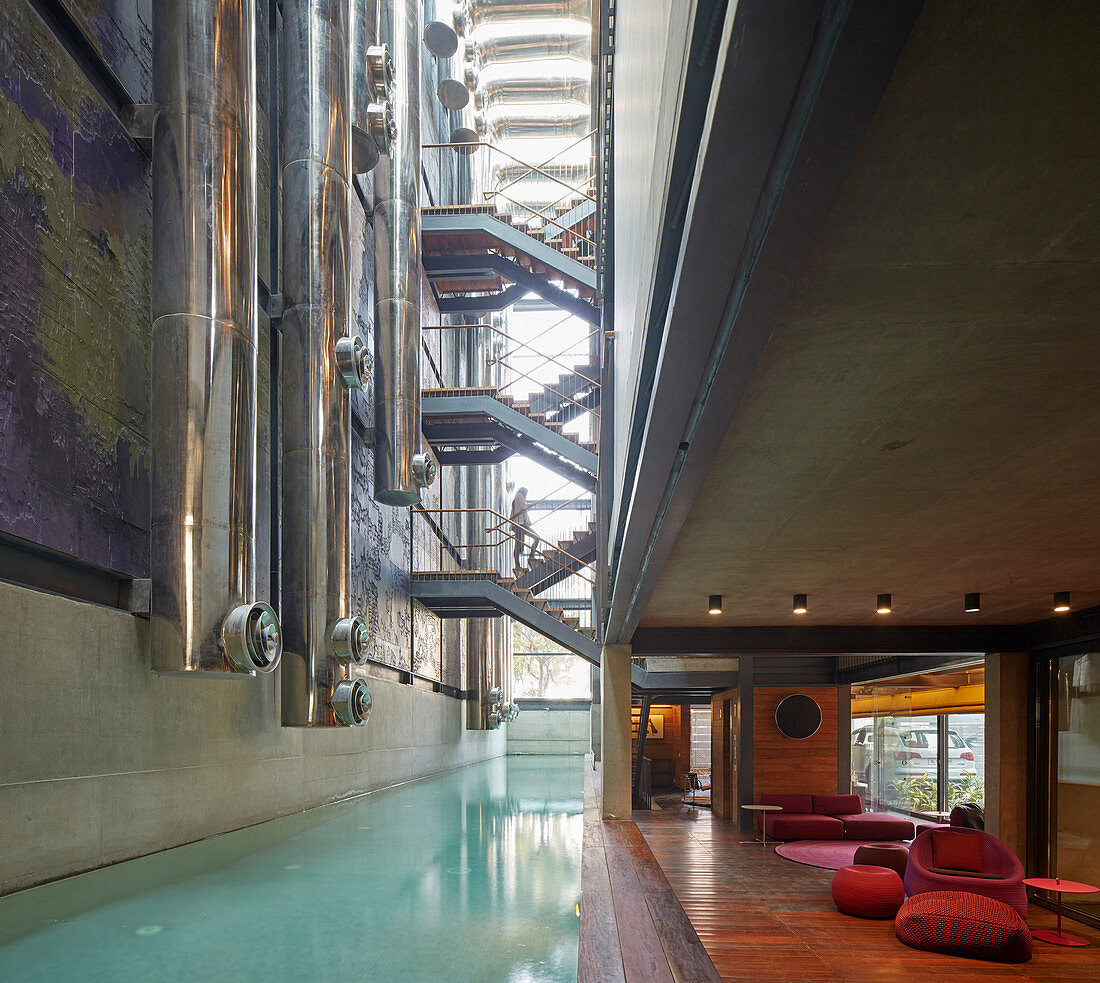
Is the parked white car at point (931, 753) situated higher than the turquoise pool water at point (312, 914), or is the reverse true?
the turquoise pool water at point (312, 914)

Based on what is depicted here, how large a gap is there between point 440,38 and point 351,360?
1007cm

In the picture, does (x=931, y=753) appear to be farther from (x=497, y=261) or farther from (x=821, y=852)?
(x=497, y=261)

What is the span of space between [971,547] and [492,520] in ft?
80.6

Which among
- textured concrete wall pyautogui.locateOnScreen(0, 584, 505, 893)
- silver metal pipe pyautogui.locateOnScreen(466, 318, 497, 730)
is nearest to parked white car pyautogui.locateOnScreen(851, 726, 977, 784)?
textured concrete wall pyautogui.locateOnScreen(0, 584, 505, 893)

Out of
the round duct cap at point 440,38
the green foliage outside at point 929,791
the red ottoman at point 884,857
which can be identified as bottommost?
the green foliage outside at point 929,791

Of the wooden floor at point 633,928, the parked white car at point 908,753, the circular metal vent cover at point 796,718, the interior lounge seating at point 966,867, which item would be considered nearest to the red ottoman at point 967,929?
the interior lounge seating at point 966,867

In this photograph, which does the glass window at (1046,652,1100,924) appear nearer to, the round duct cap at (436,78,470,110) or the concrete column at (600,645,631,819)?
the concrete column at (600,645,631,819)

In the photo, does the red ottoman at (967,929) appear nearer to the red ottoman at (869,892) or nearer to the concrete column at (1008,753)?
the red ottoman at (869,892)

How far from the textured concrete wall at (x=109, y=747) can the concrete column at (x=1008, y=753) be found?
7783 mm

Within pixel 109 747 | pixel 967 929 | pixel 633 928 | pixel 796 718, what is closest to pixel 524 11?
pixel 796 718

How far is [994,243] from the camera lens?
A: 1.89 m

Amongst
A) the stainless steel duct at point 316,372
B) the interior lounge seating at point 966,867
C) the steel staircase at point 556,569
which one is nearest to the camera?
the interior lounge seating at point 966,867

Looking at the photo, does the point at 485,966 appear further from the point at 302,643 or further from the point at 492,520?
the point at 492,520

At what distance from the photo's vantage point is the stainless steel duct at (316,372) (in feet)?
32.9
